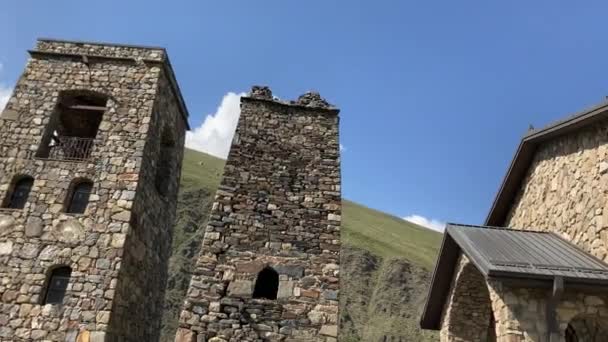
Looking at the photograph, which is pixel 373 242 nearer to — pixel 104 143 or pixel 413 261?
pixel 413 261

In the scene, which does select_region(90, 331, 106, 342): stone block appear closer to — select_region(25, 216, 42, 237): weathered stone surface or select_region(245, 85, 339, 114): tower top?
select_region(25, 216, 42, 237): weathered stone surface

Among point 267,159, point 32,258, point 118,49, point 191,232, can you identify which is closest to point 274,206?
point 267,159

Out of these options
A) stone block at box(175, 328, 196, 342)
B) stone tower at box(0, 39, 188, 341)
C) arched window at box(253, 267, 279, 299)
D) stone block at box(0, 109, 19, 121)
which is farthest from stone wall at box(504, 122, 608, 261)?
stone block at box(0, 109, 19, 121)

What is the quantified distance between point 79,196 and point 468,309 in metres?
9.95

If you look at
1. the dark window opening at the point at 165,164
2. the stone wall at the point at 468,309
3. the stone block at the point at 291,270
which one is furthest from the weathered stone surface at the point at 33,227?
the stone wall at the point at 468,309

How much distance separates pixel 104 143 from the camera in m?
12.3

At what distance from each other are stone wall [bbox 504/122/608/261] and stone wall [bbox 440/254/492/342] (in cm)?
216

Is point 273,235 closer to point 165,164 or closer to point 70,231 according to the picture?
point 70,231

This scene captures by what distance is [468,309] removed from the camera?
32.6 feet

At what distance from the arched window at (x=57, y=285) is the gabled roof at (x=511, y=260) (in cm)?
869

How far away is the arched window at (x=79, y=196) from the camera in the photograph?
11625mm

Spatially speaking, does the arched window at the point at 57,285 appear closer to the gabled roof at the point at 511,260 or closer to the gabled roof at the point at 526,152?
the gabled roof at the point at 511,260

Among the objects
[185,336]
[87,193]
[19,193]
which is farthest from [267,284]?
[19,193]

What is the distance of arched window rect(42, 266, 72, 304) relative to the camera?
10594 mm
